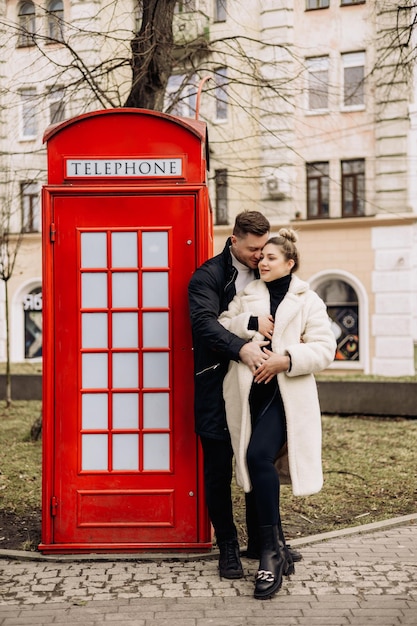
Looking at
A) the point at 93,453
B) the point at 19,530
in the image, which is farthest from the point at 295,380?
the point at 19,530

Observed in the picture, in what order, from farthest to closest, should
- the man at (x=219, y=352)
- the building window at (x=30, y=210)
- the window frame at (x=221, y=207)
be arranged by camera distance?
the building window at (x=30, y=210) → the window frame at (x=221, y=207) → the man at (x=219, y=352)

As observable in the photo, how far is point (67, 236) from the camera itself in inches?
199

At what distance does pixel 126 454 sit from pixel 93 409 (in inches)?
14.5

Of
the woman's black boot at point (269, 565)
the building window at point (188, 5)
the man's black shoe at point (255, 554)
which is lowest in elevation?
the man's black shoe at point (255, 554)

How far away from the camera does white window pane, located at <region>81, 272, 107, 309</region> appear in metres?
5.10

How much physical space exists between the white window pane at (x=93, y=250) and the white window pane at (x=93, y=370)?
0.61 meters

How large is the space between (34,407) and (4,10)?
252 inches

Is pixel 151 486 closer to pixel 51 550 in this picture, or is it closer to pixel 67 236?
pixel 51 550

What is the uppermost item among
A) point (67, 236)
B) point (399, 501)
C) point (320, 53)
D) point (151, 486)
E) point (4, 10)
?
point (320, 53)

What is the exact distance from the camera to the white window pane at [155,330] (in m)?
5.09

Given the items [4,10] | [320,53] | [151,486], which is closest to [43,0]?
[4,10]

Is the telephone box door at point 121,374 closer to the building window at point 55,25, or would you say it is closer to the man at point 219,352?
the man at point 219,352

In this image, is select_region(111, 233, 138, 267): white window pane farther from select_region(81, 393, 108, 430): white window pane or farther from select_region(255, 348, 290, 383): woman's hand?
select_region(255, 348, 290, 383): woman's hand

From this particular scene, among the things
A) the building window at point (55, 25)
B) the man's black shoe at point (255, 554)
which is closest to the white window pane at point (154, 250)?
the man's black shoe at point (255, 554)
